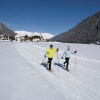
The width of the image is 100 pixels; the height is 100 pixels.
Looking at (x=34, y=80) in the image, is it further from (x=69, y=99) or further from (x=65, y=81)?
(x=69, y=99)

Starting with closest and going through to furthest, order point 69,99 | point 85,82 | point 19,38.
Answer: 1. point 69,99
2. point 85,82
3. point 19,38

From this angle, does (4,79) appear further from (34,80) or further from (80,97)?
(80,97)

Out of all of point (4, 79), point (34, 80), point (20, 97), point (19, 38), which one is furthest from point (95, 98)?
point (19, 38)

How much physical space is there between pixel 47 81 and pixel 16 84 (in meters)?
1.53

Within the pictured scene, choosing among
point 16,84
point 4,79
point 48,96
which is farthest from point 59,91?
point 4,79

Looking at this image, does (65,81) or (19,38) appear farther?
(19,38)

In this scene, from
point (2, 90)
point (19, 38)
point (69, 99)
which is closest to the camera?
point (69, 99)

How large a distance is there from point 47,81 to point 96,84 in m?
2.25

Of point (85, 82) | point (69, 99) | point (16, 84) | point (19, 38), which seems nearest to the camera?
point (69, 99)

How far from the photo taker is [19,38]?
430 feet

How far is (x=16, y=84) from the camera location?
851cm

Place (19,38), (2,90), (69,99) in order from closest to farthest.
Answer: (69,99) → (2,90) → (19,38)

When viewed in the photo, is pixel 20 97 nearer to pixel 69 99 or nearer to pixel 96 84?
pixel 69 99

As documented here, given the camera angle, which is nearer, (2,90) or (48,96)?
(48,96)
